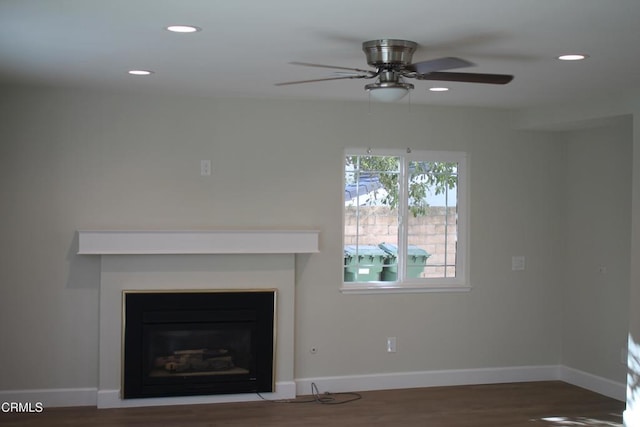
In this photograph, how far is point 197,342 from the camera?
5.43 meters

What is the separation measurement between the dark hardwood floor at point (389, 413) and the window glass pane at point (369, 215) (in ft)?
3.31

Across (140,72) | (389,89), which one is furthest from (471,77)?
(140,72)

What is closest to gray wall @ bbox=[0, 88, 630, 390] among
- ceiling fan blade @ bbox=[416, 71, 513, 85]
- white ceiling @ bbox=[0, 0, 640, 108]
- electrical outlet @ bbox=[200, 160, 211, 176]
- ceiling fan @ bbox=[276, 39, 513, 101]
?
electrical outlet @ bbox=[200, 160, 211, 176]

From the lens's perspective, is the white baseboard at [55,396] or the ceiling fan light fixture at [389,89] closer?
the ceiling fan light fixture at [389,89]

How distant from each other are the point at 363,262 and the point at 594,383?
7.04ft

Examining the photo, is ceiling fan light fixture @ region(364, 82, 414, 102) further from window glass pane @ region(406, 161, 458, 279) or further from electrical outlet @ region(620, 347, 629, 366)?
electrical outlet @ region(620, 347, 629, 366)

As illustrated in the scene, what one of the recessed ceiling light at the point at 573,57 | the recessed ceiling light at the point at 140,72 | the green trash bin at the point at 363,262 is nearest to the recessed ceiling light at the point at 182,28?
the recessed ceiling light at the point at 140,72

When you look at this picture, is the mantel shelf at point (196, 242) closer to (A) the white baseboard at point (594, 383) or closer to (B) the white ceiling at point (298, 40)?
(B) the white ceiling at point (298, 40)

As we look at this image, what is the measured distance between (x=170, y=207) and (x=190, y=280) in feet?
1.87

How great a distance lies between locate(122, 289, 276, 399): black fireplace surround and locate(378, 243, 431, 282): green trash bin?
1041mm

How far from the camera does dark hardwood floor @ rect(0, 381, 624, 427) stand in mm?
4910

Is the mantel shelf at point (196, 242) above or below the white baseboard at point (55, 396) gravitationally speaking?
above

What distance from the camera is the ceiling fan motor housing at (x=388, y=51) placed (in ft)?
11.2

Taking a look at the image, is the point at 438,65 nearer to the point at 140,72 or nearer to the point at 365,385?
the point at 140,72
